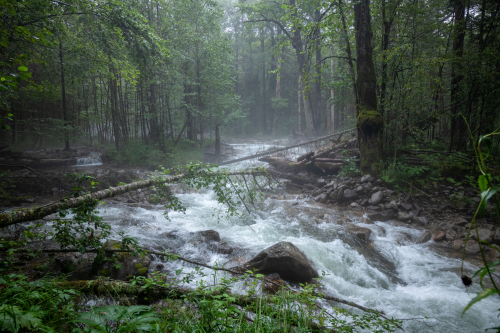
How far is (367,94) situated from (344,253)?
592 cm

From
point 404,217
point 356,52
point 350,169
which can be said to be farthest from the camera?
point 350,169

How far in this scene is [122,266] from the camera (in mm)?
3928

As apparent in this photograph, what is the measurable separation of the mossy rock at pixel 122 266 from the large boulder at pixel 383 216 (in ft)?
20.9

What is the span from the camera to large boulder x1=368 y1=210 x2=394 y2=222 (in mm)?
7023

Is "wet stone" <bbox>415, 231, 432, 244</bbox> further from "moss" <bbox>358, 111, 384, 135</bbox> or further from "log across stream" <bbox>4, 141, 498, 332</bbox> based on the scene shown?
"moss" <bbox>358, 111, 384, 135</bbox>

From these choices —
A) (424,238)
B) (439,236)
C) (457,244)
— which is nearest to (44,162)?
(424,238)

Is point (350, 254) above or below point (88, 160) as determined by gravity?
below

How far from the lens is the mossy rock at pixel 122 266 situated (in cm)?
379

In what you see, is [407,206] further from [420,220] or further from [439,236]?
[439,236]

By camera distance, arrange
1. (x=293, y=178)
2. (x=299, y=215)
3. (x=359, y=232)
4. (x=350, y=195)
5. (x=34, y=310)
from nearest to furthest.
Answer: (x=34, y=310)
(x=359, y=232)
(x=299, y=215)
(x=350, y=195)
(x=293, y=178)

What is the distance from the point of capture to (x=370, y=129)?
328 inches

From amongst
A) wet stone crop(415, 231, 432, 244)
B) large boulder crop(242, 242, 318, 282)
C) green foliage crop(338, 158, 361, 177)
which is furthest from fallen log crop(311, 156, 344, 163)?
large boulder crop(242, 242, 318, 282)

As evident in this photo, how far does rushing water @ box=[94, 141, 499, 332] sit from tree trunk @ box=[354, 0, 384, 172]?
2567 millimetres

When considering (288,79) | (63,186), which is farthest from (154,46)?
(288,79)
